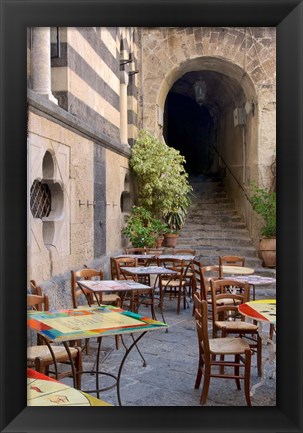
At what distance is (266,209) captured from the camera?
9766 millimetres

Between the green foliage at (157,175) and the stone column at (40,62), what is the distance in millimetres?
4244

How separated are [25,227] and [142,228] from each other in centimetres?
747

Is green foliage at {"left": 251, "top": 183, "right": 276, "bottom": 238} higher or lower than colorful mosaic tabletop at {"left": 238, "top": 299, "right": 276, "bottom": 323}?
higher

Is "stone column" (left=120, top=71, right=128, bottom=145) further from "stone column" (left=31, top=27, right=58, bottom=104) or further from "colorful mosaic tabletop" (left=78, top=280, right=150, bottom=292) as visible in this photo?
"colorful mosaic tabletop" (left=78, top=280, right=150, bottom=292)

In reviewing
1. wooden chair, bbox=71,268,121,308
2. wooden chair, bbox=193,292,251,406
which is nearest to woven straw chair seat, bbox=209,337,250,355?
wooden chair, bbox=193,292,251,406

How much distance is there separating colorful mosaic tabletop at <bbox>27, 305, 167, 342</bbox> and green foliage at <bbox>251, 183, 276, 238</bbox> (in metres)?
6.94

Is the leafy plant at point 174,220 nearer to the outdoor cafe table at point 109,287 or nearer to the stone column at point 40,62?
the stone column at point 40,62

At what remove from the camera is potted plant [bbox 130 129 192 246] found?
955 centimetres

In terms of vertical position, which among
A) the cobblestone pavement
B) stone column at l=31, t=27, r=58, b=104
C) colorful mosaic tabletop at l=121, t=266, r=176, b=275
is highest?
stone column at l=31, t=27, r=58, b=104

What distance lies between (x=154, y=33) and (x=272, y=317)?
28.8 feet

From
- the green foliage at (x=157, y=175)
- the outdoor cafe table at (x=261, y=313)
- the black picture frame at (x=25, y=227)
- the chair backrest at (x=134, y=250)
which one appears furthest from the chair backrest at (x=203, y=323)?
the green foliage at (x=157, y=175)

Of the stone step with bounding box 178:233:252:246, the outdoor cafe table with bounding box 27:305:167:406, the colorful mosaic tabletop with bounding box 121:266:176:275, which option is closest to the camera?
the outdoor cafe table with bounding box 27:305:167:406
